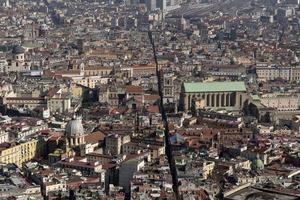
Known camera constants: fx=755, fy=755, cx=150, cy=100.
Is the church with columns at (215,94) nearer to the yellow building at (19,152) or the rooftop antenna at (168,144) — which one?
the rooftop antenna at (168,144)

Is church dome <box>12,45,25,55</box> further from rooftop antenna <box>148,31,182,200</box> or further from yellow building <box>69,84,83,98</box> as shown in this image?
yellow building <box>69,84,83,98</box>

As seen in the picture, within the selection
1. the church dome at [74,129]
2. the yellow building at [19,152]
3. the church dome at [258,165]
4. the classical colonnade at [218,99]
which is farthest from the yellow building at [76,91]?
the church dome at [258,165]

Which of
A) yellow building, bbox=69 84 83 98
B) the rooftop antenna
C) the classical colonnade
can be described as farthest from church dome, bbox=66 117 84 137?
yellow building, bbox=69 84 83 98

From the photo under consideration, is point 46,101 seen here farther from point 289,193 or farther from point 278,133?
point 289,193

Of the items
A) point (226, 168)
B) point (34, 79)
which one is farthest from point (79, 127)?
point (34, 79)

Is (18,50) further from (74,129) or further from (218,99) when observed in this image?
(74,129)

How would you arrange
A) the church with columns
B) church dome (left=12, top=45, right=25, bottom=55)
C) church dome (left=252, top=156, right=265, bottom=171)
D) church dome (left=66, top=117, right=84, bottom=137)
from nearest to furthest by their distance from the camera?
1. church dome (left=252, top=156, right=265, bottom=171)
2. church dome (left=66, top=117, right=84, bottom=137)
3. the church with columns
4. church dome (left=12, top=45, right=25, bottom=55)
